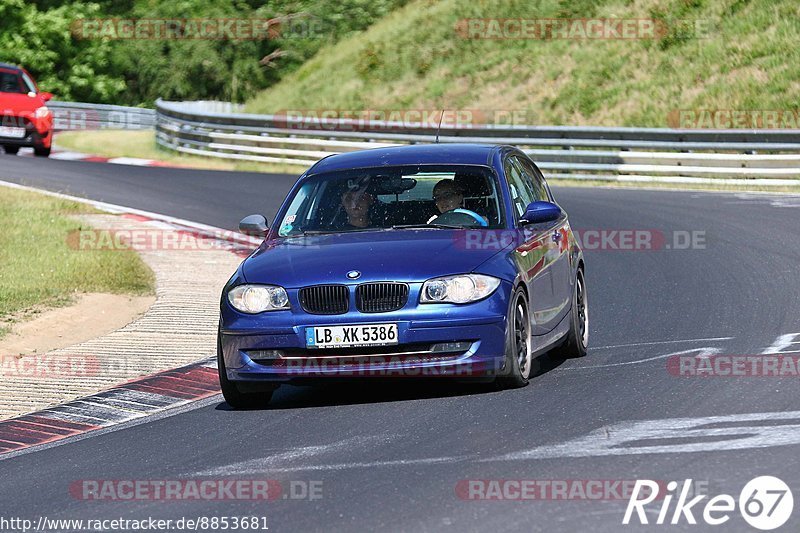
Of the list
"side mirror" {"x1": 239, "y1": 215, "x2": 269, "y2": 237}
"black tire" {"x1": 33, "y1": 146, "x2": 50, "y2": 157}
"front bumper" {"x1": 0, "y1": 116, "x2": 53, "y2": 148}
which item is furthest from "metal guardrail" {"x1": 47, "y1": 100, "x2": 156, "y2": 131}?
"side mirror" {"x1": 239, "y1": 215, "x2": 269, "y2": 237}

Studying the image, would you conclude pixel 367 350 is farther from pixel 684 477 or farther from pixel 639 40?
pixel 639 40

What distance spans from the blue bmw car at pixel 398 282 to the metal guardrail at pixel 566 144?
15812 millimetres

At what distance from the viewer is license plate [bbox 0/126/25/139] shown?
30891 mm

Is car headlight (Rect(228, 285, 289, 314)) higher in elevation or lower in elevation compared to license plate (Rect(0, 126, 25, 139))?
higher

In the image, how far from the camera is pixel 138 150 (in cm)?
3731

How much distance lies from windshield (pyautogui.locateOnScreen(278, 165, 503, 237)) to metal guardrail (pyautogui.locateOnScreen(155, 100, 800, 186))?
15780mm

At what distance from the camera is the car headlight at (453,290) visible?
28.5ft

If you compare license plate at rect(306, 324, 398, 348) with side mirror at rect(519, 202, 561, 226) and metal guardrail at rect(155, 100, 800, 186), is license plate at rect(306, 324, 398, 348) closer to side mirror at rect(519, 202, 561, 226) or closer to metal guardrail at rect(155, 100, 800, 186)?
side mirror at rect(519, 202, 561, 226)

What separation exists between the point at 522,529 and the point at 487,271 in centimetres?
319

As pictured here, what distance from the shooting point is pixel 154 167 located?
2991 centimetres

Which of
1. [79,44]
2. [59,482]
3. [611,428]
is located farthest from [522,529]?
[79,44]

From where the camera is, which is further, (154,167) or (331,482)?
(154,167)

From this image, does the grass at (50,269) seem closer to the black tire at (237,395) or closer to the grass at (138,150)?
the black tire at (237,395)

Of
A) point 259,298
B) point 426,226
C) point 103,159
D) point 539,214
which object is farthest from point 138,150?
point 259,298
